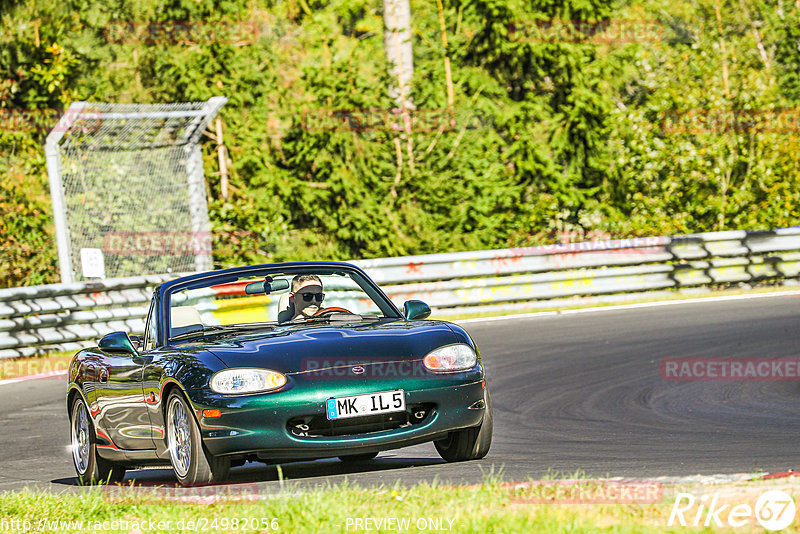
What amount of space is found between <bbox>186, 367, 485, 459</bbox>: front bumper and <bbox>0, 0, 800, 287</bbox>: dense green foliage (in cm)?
1436

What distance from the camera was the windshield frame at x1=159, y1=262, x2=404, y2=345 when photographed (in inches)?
316

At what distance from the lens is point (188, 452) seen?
6.94m

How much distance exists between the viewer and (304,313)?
812cm

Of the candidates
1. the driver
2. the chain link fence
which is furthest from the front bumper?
the chain link fence

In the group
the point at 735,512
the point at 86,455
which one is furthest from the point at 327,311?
the point at 735,512

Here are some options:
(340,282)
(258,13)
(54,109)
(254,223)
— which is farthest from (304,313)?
(258,13)

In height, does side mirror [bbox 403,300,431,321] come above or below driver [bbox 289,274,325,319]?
below

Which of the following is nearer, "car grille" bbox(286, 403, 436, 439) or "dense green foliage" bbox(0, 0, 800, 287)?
"car grille" bbox(286, 403, 436, 439)

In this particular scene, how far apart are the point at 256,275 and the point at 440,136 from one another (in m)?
14.4

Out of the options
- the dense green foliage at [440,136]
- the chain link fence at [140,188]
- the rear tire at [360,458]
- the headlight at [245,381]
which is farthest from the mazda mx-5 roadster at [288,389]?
the dense green foliage at [440,136]

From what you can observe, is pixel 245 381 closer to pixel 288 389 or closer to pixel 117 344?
pixel 288 389

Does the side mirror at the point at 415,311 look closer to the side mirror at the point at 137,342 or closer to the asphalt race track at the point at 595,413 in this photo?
the asphalt race track at the point at 595,413

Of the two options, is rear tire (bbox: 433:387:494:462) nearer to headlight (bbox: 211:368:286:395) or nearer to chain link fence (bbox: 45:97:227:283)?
headlight (bbox: 211:368:286:395)

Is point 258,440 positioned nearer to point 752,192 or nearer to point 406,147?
point 406,147
